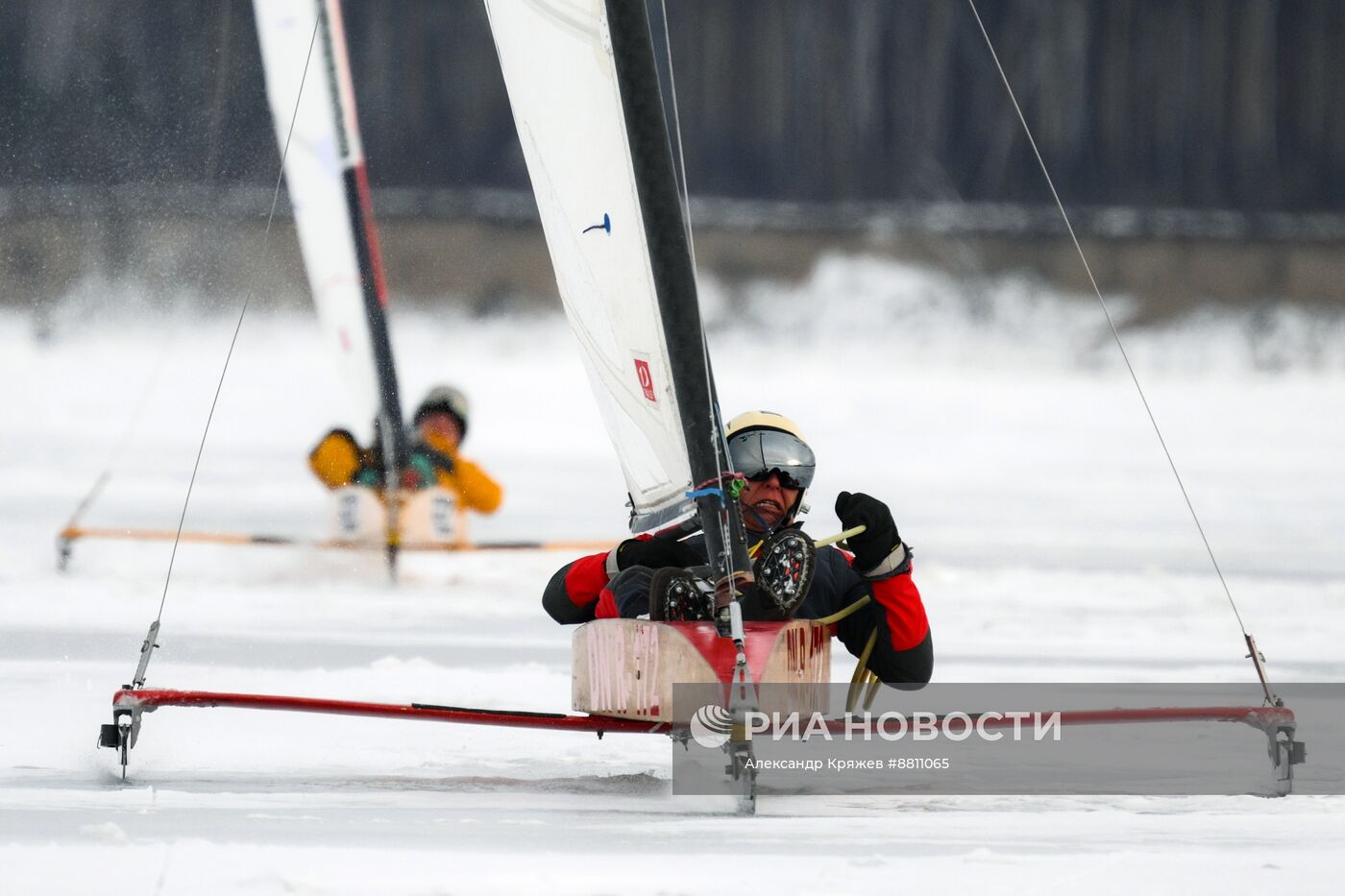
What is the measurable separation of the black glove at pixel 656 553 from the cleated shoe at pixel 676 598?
224mm

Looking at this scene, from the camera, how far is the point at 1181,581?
7551 mm

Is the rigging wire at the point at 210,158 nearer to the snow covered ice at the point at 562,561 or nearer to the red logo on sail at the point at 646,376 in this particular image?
the snow covered ice at the point at 562,561

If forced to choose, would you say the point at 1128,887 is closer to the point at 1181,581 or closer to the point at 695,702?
the point at 695,702

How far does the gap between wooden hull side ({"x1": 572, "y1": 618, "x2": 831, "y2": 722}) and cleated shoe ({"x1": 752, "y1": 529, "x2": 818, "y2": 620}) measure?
0.16 ft

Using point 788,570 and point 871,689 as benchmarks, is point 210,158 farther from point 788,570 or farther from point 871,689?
point 788,570

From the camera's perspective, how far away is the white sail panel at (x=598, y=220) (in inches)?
139

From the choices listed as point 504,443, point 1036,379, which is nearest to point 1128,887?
point 504,443

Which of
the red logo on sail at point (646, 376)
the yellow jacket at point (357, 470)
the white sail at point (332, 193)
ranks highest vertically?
the white sail at point (332, 193)

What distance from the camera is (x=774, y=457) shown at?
3.61 meters

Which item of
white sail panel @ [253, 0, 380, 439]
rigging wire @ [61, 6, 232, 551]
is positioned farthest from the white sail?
rigging wire @ [61, 6, 232, 551]

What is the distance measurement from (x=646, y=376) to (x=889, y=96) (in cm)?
1032

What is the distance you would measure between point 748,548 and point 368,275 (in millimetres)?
4575

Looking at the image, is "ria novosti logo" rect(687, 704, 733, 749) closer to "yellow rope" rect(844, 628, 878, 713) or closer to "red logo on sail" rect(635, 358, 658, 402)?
"yellow rope" rect(844, 628, 878, 713)

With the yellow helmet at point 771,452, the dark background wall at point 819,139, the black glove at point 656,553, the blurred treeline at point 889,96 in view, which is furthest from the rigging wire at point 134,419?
the yellow helmet at point 771,452
